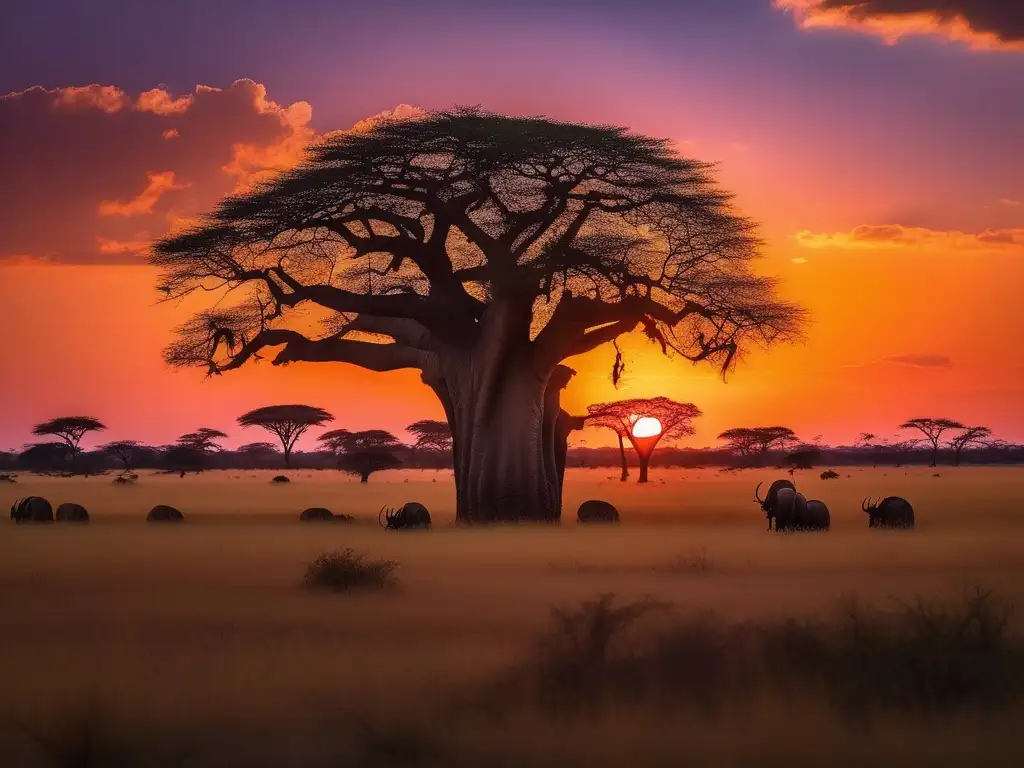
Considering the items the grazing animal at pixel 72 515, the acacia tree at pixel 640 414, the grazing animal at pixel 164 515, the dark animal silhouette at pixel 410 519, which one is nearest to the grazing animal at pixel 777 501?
the dark animal silhouette at pixel 410 519

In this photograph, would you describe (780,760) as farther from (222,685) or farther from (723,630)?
(222,685)

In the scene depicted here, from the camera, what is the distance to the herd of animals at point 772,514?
2736cm

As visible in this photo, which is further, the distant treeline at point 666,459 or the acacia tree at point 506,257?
the distant treeline at point 666,459

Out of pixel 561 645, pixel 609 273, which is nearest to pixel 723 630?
pixel 561 645

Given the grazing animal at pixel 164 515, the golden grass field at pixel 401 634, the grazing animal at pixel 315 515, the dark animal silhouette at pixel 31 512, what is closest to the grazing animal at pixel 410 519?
the golden grass field at pixel 401 634

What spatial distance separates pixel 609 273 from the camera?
2973 cm

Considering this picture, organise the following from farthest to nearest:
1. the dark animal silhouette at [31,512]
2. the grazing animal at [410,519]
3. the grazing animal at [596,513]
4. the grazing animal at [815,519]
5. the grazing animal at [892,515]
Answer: the dark animal silhouette at [31,512] < the grazing animal at [596,513] < the grazing animal at [892,515] < the grazing animal at [410,519] < the grazing animal at [815,519]

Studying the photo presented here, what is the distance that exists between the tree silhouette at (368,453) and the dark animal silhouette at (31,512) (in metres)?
42.7

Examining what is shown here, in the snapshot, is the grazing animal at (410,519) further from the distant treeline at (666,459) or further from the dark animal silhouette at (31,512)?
the distant treeline at (666,459)

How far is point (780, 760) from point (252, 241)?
83.0 feet

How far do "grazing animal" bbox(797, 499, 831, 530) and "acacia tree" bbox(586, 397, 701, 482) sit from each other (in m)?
44.0

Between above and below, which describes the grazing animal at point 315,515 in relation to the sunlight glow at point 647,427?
below

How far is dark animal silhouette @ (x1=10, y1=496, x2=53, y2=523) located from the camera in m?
31.7

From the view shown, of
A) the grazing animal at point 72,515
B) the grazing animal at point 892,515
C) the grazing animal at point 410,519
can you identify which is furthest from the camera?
the grazing animal at point 72,515
